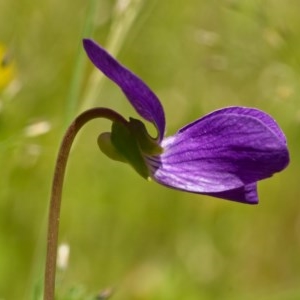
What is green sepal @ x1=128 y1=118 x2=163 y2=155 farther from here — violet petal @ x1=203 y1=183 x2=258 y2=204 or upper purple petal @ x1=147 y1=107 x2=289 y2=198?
violet petal @ x1=203 y1=183 x2=258 y2=204

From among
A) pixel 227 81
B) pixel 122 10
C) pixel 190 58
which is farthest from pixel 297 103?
pixel 190 58

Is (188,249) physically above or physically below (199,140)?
below

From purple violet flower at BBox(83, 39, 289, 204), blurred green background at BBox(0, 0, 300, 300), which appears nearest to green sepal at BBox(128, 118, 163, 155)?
purple violet flower at BBox(83, 39, 289, 204)

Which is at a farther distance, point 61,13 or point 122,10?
point 61,13

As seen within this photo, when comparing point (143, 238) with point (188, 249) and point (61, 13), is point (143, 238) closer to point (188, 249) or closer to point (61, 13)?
point (188, 249)

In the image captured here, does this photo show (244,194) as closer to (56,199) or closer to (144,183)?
(56,199)

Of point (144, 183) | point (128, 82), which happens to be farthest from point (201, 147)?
point (144, 183)

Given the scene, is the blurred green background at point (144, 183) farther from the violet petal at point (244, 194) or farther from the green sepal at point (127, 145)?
the violet petal at point (244, 194)
